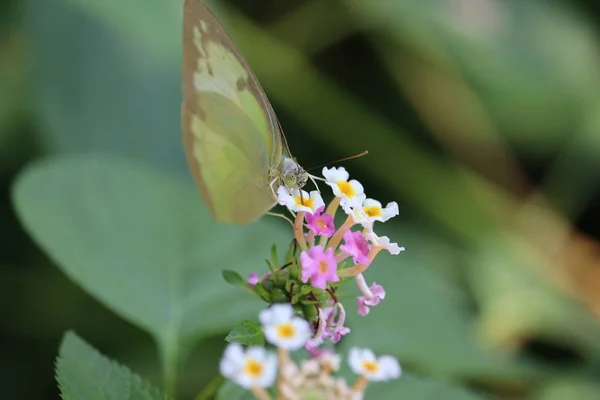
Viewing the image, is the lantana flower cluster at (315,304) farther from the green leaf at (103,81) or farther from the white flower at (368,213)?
the green leaf at (103,81)

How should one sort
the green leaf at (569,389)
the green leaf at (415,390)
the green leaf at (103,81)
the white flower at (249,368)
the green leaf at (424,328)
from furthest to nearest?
the green leaf at (103,81), the green leaf at (569,389), the green leaf at (424,328), the green leaf at (415,390), the white flower at (249,368)

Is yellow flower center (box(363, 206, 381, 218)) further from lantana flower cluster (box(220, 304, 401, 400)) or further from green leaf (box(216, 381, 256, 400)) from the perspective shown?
green leaf (box(216, 381, 256, 400))

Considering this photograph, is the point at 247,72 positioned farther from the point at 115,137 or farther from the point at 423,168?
the point at 423,168

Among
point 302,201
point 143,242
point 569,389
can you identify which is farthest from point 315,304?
point 569,389

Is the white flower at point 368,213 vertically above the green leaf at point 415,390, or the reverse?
the white flower at point 368,213

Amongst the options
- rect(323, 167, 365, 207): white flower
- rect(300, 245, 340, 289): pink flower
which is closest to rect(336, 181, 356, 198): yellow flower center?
rect(323, 167, 365, 207): white flower

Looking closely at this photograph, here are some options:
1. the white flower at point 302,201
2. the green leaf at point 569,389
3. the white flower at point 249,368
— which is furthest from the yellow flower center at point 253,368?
the green leaf at point 569,389
